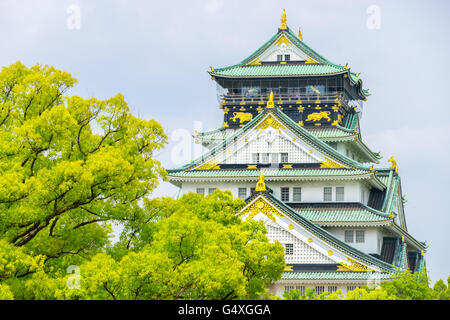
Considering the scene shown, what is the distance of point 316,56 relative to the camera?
6744 cm

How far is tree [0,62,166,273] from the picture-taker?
103ft

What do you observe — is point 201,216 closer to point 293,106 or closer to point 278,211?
point 278,211

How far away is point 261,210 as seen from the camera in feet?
174

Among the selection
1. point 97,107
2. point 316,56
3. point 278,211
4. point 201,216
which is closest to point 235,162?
point 278,211

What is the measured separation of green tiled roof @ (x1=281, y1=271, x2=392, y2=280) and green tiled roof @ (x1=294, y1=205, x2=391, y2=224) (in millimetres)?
5368

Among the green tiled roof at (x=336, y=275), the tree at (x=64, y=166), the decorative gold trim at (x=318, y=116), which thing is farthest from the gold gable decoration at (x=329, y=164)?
the tree at (x=64, y=166)

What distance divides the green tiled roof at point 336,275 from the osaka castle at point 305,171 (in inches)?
2.4

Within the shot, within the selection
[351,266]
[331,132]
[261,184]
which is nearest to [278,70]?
[331,132]

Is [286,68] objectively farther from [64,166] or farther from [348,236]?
[64,166]

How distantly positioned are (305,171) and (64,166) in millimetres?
28774

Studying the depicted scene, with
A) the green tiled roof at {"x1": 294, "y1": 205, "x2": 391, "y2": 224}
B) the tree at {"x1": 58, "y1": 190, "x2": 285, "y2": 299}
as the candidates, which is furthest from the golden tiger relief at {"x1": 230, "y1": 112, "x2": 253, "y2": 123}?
the tree at {"x1": 58, "y1": 190, "x2": 285, "y2": 299}

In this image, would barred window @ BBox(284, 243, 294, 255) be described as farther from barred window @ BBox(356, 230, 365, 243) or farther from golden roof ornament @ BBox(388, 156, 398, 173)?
golden roof ornament @ BBox(388, 156, 398, 173)
